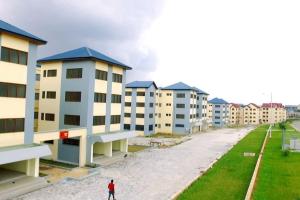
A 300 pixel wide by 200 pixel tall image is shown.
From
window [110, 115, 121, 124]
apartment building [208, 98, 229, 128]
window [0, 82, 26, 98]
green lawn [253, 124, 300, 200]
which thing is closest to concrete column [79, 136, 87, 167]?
window [110, 115, 121, 124]

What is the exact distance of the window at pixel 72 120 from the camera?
3453 cm

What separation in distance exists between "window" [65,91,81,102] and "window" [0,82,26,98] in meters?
9.67

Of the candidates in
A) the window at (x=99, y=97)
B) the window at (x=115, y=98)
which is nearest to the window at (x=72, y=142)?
the window at (x=99, y=97)

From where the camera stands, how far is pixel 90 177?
28422 mm

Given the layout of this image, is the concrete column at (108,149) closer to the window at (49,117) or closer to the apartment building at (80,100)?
the apartment building at (80,100)

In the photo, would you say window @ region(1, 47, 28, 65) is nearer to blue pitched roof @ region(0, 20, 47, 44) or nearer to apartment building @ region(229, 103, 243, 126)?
blue pitched roof @ region(0, 20, 47, 44)

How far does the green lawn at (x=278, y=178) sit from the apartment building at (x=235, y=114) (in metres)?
115

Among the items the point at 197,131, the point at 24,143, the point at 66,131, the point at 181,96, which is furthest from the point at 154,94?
the point at 24,143

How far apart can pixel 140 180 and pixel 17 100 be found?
42.8 ft

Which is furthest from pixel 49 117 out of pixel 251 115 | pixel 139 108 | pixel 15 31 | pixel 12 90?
pixel 251 115

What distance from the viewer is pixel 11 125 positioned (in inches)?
949

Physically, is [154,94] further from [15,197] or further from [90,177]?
[15,197]

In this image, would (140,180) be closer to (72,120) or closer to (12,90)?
(72,120)

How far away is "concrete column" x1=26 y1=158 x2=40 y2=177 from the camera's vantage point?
2555cm
